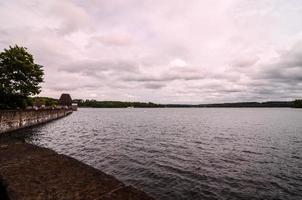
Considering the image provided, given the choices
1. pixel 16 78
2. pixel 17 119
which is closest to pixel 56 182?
pixel 17 119

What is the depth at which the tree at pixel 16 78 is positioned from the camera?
37750 millimetres

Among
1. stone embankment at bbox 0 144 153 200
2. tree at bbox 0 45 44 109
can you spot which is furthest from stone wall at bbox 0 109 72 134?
stone embankment at bbox 0 144 153 200

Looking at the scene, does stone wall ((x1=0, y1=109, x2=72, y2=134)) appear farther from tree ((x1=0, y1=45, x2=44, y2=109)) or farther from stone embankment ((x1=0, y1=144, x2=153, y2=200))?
stone embankment ((x1=0, y1=144, x2=153, y2=200))

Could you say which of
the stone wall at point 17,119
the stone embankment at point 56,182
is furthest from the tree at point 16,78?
the stone embankment at point 56,182

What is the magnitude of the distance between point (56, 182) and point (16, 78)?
3627 centimetres

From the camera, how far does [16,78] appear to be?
3900 centimetres

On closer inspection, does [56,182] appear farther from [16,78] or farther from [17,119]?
[16,78]

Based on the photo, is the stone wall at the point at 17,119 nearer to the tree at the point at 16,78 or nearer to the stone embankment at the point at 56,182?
the tree at the point at 16,78

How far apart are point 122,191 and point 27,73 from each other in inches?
1523

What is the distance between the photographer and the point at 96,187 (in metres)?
8.61

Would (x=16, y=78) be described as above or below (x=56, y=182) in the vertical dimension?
above

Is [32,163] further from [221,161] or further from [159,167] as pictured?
[221,161]

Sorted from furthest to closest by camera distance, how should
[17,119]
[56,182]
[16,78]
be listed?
[16,78], [17,119], [56,182]

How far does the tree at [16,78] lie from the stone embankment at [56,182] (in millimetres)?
29845
